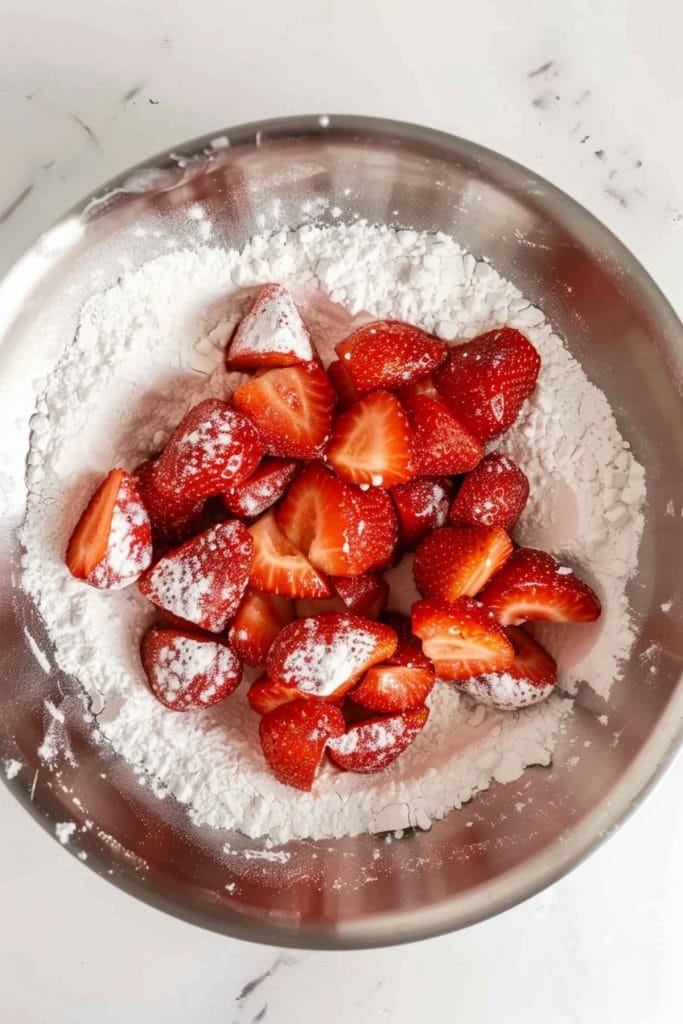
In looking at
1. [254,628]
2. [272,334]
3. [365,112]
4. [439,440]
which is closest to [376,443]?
[439,440]

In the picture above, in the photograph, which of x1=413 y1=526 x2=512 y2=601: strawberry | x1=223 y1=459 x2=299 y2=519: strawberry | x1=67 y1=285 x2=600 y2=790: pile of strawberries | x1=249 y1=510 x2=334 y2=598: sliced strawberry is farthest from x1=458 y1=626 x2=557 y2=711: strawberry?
x1=223 y1=459 x2=299 y2=519: strawberry

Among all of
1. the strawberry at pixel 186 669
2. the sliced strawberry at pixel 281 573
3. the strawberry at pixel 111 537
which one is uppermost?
the sliced strawberry at pixel 281 573

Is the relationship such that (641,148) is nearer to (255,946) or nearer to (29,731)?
(29,731)

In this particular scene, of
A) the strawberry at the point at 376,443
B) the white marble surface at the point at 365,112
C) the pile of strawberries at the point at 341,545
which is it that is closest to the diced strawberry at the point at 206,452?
the pile of strawberries at the point at 341,545

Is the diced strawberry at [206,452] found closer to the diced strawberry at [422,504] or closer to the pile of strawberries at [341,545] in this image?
the pile of strawberries at [341,545]

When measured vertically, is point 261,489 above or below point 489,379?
below

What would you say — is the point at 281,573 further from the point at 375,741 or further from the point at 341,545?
the point at 375,741
